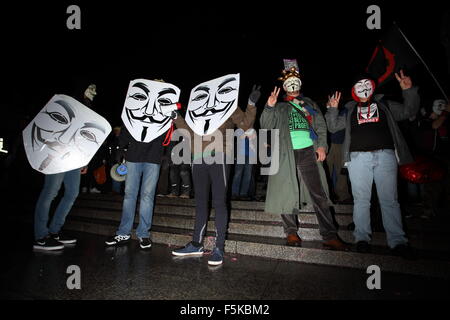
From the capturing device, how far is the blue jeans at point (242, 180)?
504cm

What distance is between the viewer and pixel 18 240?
354cm

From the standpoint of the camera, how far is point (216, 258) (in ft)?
8.45

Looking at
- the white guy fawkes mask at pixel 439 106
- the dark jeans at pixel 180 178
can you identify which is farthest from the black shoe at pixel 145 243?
the white guy fawkes mask at pixel 439 106

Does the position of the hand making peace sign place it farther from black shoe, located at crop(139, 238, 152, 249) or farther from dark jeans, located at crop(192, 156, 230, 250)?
black shoe, located at crop(139, 238, 152, 249)

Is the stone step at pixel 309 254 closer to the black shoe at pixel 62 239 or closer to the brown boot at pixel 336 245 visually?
the brown boot at pixel 336 245

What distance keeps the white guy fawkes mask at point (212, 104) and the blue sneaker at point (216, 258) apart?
1.39 meters

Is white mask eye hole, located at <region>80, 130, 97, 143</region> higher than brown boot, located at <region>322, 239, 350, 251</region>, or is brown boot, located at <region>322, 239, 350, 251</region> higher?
white mask eye hole, located at <region>80, 130, 97, 143</region>

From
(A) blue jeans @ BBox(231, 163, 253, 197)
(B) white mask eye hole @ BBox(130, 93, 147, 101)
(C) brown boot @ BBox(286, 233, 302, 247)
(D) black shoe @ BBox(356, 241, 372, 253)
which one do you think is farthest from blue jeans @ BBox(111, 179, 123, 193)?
(D) black shoe @ BBox(356, 241, 372, 253)

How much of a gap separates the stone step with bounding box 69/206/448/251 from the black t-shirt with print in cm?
105

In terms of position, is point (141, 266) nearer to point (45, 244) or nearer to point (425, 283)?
point (45, 244)

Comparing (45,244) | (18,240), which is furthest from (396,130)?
(18,240)

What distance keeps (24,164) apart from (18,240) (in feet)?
21.5

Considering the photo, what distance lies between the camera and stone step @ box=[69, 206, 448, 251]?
8.66 ft

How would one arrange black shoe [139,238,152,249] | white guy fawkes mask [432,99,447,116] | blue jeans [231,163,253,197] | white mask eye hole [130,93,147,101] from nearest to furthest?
black shoe [139,238,152,249], white mask eye hole [130,93,147,101], white guy fawkes mask [432,99,447,116], blue jeans [231,163,253,197]
